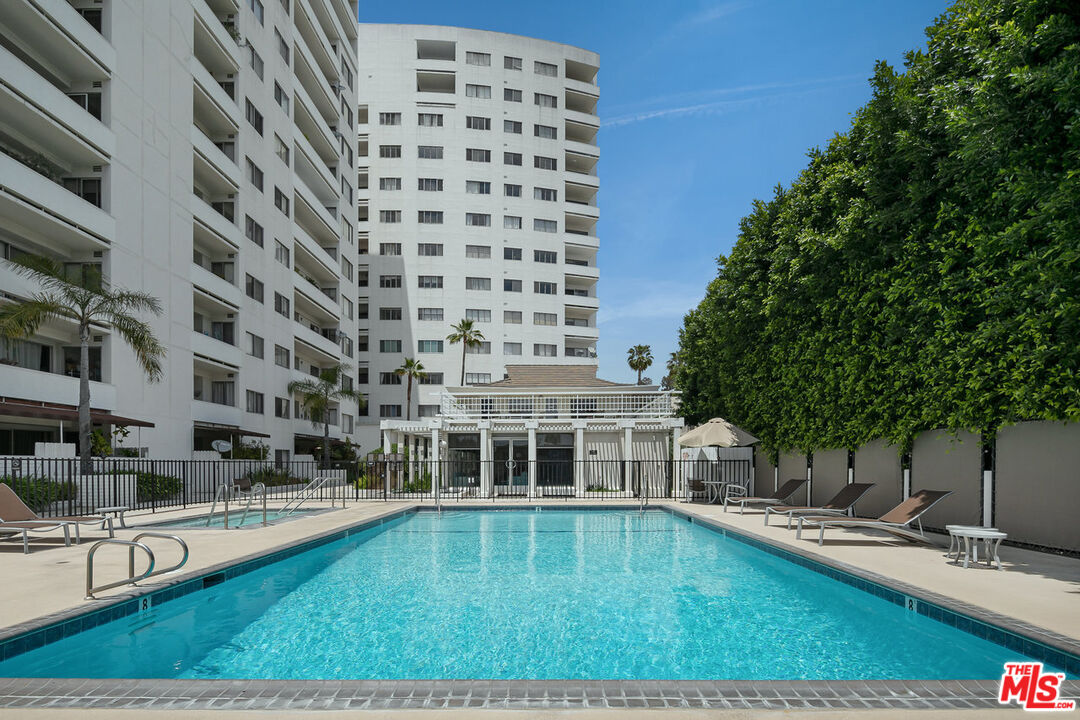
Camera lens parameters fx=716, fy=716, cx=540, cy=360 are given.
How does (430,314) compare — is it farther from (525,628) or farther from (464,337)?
(525,628)

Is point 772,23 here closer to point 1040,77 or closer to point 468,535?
point 1040,77

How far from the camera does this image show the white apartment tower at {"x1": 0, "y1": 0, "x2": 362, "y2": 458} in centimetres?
2112

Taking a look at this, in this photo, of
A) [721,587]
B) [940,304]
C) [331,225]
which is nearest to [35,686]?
[721,587]

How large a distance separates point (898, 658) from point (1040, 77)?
6586mm

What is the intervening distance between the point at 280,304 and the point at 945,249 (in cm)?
3393

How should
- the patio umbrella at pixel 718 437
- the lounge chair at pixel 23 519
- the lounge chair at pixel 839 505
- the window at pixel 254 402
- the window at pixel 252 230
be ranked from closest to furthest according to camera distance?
the lounge chair at pixel 23 519 < the lounge chair at pixel 839 505 < the patio umbrella at pixel 718 437 < the window at pixel 252 230 < the window at pixel 254 402

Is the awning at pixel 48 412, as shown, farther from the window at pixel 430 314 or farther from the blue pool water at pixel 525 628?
the window at pixel 430 314

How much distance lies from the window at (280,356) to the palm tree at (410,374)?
45.4ft

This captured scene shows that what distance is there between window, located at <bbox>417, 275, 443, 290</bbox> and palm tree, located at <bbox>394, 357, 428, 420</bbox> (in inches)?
224

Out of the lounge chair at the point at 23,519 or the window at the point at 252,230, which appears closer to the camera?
the lounge chair at the point at 23,519

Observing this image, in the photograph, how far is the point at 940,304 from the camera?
1106 centimetres

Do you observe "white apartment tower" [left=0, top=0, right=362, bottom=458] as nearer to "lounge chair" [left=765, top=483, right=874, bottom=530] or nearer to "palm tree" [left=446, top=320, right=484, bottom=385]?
"palm tree" [left=446, top=320, right=484, bottom=385]

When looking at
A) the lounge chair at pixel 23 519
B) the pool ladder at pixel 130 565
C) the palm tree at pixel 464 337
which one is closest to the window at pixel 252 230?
the palm tree at pixel 464 337

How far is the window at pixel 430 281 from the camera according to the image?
54562 mm
